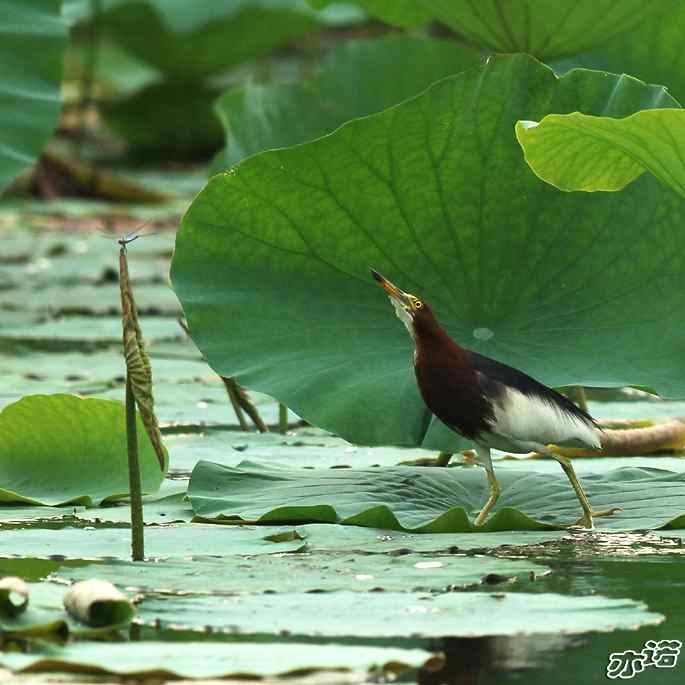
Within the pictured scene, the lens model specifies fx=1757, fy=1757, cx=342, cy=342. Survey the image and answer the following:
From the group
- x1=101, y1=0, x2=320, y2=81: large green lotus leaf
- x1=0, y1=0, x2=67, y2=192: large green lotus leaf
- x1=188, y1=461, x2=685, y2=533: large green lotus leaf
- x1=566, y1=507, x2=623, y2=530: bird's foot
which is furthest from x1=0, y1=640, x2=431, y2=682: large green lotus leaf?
x1=101, y1=0, x2=320, y2=81: large green lotus leaf

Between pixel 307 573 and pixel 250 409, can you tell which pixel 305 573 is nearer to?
pixel 307 573

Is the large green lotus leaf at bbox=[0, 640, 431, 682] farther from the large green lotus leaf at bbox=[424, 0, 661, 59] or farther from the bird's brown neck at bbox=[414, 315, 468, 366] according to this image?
the large green lotus leaf at bbox=[424, 0, 661, 59]

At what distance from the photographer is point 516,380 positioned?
8.34ft

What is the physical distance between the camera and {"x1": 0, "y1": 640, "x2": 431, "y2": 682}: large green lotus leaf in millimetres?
1666

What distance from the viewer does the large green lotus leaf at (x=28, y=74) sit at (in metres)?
4.55

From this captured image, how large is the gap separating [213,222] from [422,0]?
65cm

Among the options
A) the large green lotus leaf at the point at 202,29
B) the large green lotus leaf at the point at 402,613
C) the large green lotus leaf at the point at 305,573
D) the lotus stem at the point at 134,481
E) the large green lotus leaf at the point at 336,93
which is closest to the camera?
the large green lotus leaf at the point at 402,613

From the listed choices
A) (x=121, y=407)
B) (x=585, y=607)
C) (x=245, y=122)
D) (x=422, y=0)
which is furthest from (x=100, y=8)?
(x=585, y=607)

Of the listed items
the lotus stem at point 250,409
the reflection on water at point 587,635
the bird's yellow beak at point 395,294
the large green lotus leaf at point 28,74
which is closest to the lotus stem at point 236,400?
the lotus stem at point 250,409

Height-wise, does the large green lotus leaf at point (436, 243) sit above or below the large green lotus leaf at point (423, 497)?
above

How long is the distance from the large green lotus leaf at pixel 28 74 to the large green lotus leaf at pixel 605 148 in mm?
2252

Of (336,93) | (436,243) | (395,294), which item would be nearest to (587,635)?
(395,294)

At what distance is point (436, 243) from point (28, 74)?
2059 millimetres

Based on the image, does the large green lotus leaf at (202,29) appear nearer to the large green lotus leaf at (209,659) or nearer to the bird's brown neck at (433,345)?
the bird's brown neck at (433,345)
